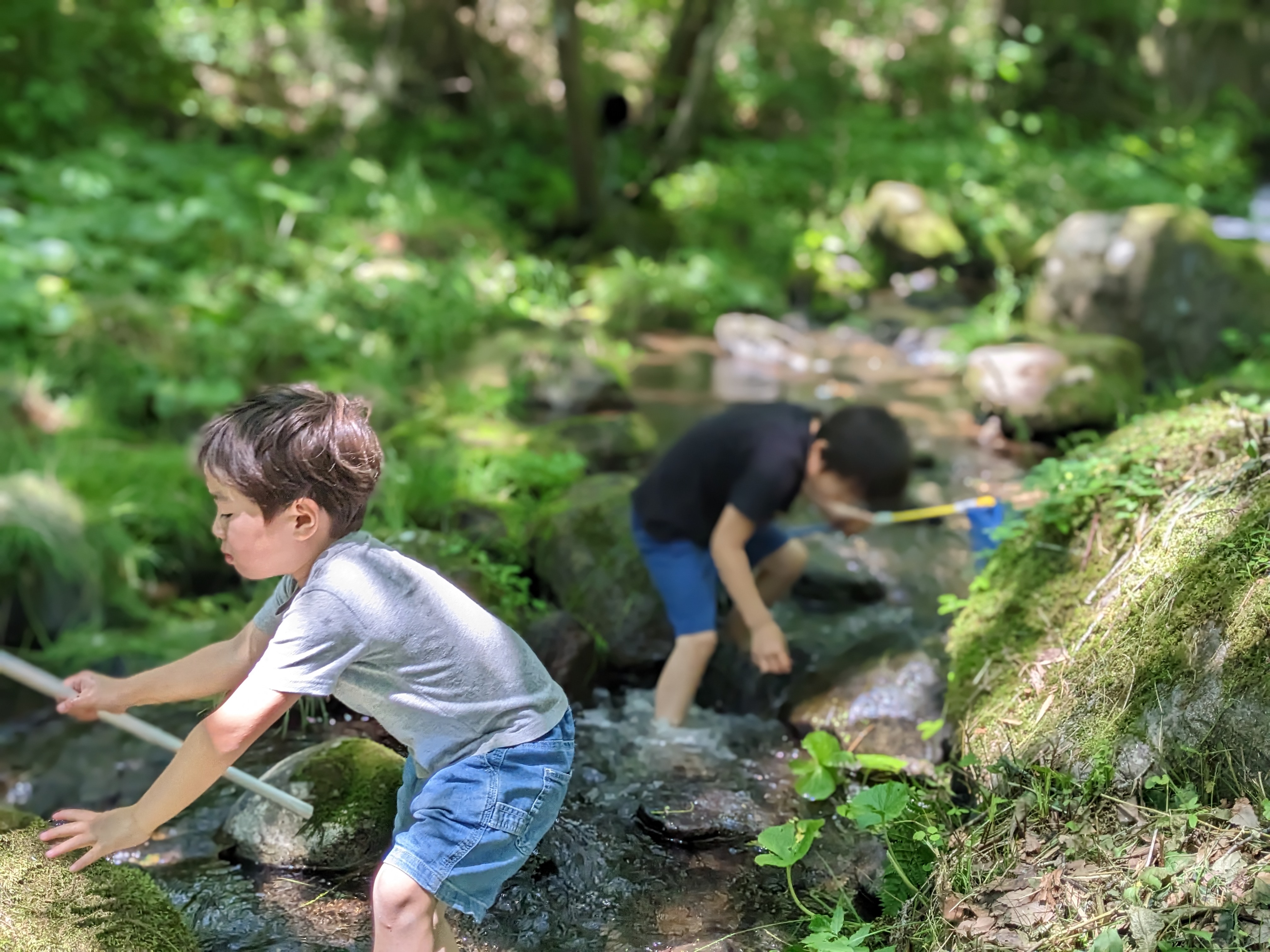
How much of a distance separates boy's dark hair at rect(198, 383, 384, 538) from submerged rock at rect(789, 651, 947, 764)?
77.0 inches

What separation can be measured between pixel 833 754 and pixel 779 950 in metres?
0.77

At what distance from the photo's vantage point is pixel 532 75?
40.0 feet

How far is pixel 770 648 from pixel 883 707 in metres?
0.48

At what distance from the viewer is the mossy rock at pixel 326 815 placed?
105 inches

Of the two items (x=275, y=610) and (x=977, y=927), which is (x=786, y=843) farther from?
(x=275, y=610)

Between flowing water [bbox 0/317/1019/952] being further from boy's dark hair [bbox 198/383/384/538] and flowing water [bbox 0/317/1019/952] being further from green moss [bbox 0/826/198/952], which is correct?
boy's dark hair [bbox 198/383/384/538]

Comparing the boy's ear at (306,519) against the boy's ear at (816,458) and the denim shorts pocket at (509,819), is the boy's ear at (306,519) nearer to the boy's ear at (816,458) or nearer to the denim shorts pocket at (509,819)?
the denim shorts pocket at (509,819)

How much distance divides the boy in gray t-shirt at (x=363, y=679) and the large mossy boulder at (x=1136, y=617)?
3.82 feet

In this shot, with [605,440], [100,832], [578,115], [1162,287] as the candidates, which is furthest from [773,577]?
[578,115]

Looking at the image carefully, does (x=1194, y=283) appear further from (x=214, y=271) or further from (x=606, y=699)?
(x=214, y=271)

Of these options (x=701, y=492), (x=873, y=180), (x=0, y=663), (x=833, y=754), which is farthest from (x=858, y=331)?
(x=0, y=663)

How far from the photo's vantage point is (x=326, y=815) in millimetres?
2705

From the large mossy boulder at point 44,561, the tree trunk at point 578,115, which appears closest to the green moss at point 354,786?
the large mossy boulder at point 44,561

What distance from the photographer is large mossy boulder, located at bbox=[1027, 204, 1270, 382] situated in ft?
23.3
